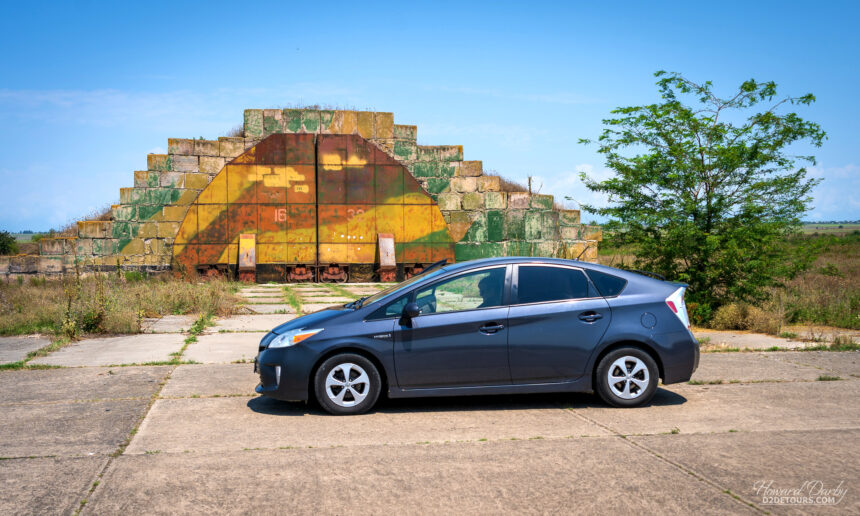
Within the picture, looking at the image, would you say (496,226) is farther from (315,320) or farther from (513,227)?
(315,320)

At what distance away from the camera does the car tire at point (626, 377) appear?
7148 millimetres

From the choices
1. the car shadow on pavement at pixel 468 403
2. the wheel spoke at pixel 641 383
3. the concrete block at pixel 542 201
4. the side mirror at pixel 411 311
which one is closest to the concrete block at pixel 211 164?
the concrete block at pixel 542 201

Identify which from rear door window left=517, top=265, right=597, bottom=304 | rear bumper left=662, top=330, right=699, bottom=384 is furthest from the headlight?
rear bumper left=662, top=330, right=699, bottom=384

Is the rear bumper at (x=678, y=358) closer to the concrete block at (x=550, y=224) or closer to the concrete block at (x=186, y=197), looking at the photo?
the concrete block at (x=550, y=224)

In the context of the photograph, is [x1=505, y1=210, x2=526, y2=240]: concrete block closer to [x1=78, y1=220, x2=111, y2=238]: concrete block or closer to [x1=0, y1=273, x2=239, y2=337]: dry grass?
[x1=0, y1=273, x2=239, y2=337]: dry grass

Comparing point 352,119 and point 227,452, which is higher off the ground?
point 352,119

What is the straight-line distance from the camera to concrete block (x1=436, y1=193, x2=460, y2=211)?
23.1 meters

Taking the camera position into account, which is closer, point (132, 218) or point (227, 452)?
point (227, 452)

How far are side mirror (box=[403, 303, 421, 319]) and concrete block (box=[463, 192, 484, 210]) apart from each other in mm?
16447

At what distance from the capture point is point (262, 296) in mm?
17984

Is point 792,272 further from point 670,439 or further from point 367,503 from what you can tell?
point 367,503

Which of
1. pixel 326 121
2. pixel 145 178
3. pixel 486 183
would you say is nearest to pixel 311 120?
pixel 326 121

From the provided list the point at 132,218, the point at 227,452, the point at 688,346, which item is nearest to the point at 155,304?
the point at 132,218

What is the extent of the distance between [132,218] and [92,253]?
5.00 feet
